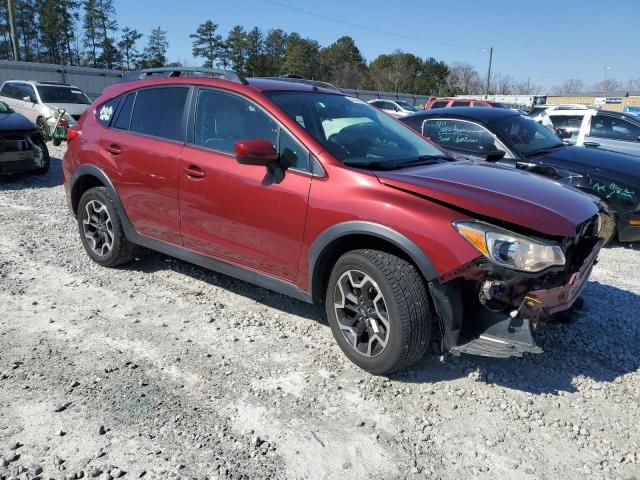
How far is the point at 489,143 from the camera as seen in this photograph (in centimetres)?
654

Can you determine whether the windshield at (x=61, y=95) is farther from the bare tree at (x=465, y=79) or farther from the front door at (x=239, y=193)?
the bare tree at (x=465, y=79)

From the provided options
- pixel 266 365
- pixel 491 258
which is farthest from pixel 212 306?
pixel 491 258

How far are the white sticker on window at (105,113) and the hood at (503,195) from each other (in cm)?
292

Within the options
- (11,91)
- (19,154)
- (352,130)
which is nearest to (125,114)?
(352,130)

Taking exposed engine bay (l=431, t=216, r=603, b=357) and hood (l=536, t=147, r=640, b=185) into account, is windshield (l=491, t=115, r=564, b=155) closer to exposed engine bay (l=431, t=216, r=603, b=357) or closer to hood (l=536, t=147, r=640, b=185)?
hood (l=536, t=147, r=640, b=185)

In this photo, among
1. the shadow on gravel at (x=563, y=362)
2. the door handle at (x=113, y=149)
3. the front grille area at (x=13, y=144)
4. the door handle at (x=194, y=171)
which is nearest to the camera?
the shadow on gravel at (x=563, y=362)

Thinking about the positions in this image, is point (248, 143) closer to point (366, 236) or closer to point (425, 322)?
point (366, 236)

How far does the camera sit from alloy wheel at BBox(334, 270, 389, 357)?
3128 mm

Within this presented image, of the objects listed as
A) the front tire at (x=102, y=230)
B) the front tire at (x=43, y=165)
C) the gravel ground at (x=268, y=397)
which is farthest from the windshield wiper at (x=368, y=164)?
the front tire at (x=43, y=165)

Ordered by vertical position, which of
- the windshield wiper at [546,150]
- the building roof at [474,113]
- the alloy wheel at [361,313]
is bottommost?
the alloy wheel at [361,313]

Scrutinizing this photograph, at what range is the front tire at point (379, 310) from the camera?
2.96 metres

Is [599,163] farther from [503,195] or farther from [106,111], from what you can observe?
[106,111]

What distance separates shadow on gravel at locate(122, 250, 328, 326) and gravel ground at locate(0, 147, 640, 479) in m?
0.02

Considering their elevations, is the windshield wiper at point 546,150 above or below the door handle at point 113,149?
below
